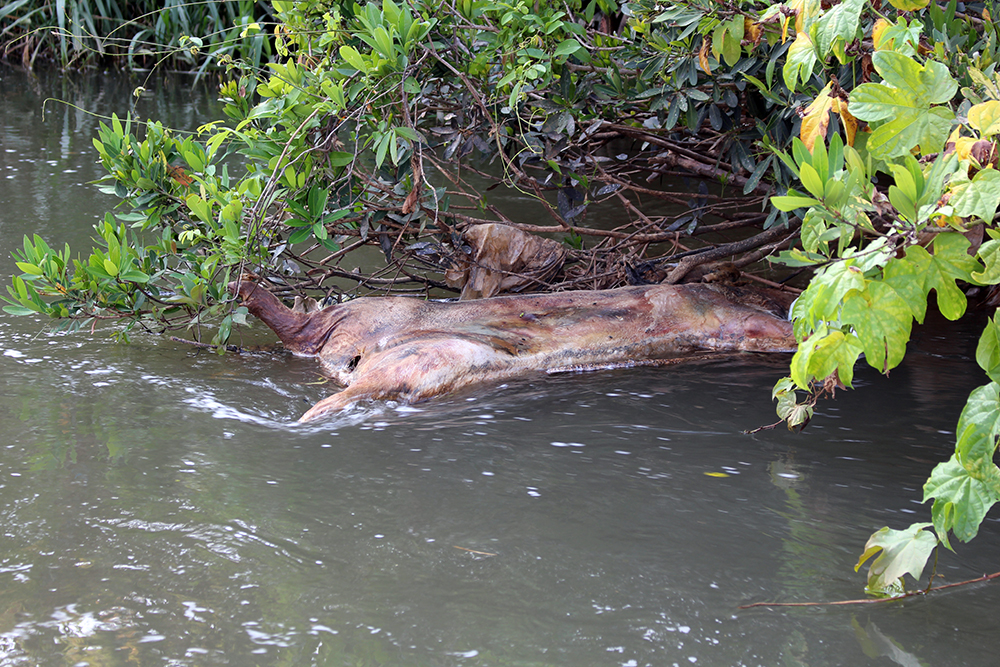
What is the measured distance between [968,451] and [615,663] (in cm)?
95

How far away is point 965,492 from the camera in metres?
1.86

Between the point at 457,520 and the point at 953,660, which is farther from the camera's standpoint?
the point at 457,520

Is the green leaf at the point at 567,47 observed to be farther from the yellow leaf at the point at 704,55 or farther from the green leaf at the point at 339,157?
the green leaf at the point at 339,157

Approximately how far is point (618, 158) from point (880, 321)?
3847 mm

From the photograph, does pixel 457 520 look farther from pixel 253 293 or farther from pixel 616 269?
pixel 616 269

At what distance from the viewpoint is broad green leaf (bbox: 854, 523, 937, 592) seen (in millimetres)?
1980

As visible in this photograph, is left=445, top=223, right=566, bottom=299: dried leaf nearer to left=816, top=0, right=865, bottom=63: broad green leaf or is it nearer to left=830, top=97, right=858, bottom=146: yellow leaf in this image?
left=830, top=97, right=858, bottom=146: yellow leaf

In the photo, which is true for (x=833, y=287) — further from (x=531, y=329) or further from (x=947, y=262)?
(x=531, y=329)

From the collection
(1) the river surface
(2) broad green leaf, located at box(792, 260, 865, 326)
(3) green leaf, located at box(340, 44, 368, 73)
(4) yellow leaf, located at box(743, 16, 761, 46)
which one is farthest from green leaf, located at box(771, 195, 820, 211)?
(3) green leaf, located at box(340, 44, 368, 73)

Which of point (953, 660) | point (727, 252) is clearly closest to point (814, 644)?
point (953, 660)

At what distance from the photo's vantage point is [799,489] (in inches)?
115

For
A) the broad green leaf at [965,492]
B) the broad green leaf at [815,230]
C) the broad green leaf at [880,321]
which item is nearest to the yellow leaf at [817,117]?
the broad green leaf at [815,230]

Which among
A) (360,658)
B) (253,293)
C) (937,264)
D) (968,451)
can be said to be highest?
(937,264)

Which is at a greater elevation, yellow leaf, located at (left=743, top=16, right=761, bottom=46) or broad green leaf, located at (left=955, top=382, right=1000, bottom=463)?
yellow leaf, located at (left=743, top=16, right=761, bottom=46)
